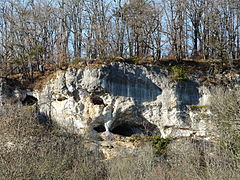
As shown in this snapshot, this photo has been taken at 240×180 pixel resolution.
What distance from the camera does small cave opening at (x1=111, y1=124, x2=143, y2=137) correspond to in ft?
74.0

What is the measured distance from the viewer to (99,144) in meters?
19.7

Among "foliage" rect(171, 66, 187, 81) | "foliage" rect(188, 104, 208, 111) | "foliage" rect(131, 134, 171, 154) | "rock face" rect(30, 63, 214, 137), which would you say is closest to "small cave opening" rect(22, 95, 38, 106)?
"rock face" rect(30, 63, 214, 137)

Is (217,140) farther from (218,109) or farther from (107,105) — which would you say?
(107,105)

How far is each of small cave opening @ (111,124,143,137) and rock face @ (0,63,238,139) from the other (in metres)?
0.08

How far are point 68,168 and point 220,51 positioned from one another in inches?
583

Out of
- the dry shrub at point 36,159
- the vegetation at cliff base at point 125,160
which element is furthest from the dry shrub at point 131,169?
the dry shrub at point 36,159

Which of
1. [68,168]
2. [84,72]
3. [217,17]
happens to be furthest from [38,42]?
[68,168]

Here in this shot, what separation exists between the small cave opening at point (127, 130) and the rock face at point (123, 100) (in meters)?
0.08

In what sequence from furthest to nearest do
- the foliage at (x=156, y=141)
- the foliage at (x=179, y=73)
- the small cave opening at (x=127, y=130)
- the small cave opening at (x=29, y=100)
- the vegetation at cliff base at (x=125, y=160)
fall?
→ 1. the small cave opening at (x=29, y=100)
2. the small cave opening at (x=127, y=130)
3. the foliage at (x=179, y=73)
4. the foliage at (x=156, y=141)
5. the vegetation at cliff base at (x=125, y=160)

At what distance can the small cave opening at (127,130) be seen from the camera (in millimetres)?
22556

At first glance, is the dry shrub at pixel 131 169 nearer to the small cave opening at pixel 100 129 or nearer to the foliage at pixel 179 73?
the small cave opening at pixel 100 129

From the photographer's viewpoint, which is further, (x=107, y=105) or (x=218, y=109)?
(x=107, y=105)

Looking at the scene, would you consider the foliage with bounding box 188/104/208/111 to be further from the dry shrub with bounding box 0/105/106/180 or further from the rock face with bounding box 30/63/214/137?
the dry shrub with bounding box 0/105/106/180

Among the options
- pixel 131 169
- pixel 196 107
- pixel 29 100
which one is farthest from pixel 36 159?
pixel 196 107
